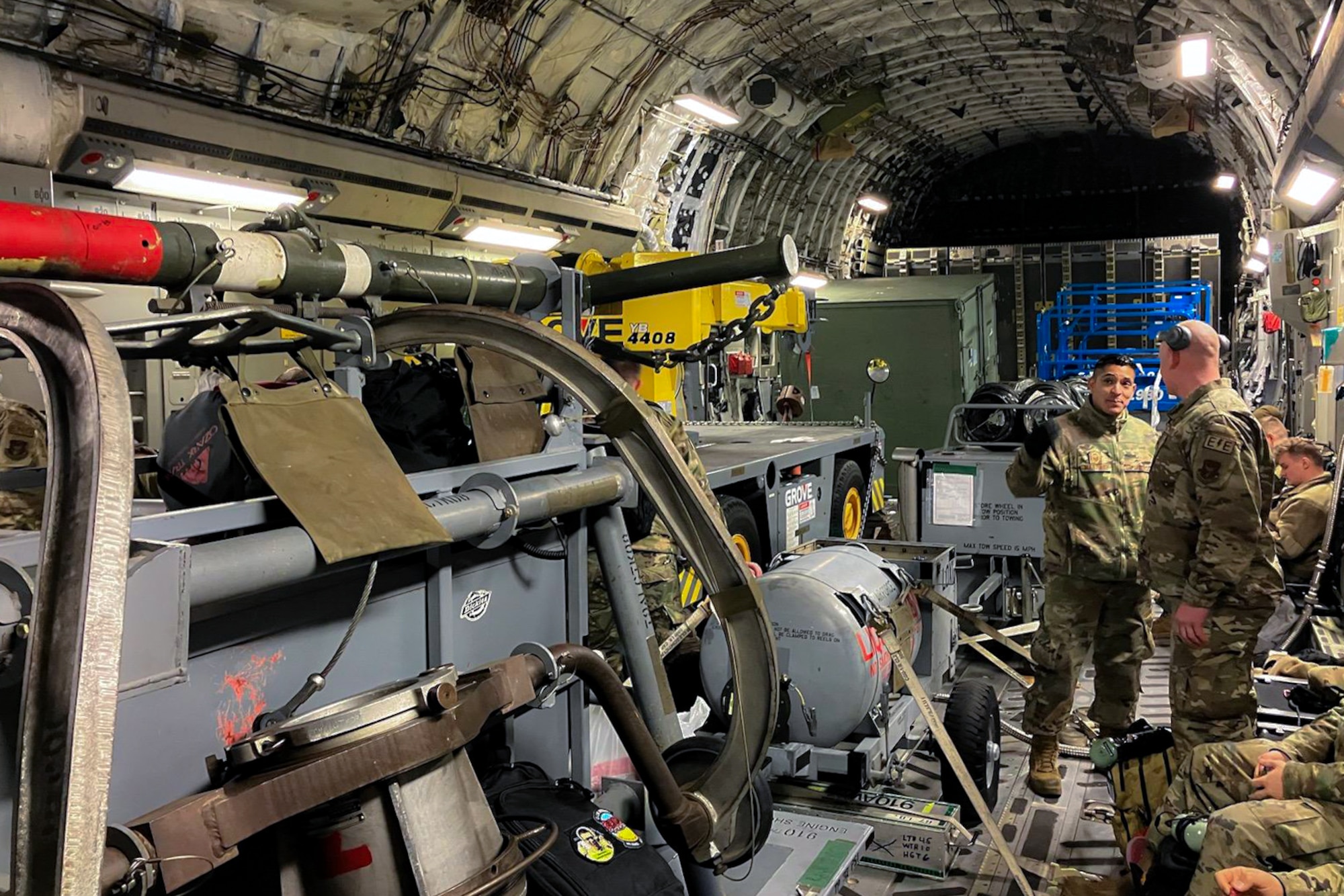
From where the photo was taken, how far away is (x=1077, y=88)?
14.8 metres

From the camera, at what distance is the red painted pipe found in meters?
2.24

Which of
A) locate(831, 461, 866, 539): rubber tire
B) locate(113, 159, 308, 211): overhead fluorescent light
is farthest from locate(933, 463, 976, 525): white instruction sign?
locate(113, 159, 308, 211): overhead fluorescent light

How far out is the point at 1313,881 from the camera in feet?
9.17

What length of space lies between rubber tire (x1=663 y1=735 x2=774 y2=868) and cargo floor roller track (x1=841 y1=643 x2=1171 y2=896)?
65.8 inches

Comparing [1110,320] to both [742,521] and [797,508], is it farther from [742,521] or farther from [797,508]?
[742,521]

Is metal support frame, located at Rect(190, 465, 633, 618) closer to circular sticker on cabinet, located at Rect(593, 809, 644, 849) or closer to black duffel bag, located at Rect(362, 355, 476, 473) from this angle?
black duffel bag, located at Rect(362, 355, 476, 473)

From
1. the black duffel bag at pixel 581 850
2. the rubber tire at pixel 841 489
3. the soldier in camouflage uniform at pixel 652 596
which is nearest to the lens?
the black duffel bag at pixel 581 850

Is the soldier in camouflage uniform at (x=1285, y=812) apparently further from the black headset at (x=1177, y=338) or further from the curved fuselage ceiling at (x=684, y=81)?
the curved fuselage ceiling at (x=684, y=81)

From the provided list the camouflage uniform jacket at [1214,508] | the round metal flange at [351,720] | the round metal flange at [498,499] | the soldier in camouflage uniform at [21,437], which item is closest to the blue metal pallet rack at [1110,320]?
the camouflage uniform jacket at [1214,508]

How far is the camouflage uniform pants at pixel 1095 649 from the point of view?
5254mm

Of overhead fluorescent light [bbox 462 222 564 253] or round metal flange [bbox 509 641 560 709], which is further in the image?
overhead fluorescent light [bbox 462 222 564 253]

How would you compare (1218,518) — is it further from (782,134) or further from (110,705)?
(782,134)

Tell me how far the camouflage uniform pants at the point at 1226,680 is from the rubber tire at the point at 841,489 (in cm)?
446

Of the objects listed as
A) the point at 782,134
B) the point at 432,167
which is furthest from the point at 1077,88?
the point at 432,167
